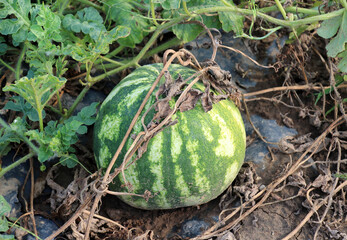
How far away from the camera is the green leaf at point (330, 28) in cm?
223

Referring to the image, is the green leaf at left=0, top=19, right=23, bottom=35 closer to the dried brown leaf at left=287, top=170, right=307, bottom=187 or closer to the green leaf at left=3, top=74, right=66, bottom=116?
the green leaf at left=3, top=74, right=66, bottom=116

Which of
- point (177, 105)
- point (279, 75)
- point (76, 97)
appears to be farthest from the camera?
point (279, 75)

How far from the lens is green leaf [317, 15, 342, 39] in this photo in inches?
87.7

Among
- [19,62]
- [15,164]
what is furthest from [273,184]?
[19,62]

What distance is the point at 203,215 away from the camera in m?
2.20

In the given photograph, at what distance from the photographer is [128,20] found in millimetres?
2477

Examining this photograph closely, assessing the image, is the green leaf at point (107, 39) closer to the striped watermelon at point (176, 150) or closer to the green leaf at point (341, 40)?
the striped watermelon at point (176, 150)

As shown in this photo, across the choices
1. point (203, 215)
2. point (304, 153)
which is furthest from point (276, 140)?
point (203, 215)

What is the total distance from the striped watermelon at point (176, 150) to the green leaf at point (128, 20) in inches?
18.7

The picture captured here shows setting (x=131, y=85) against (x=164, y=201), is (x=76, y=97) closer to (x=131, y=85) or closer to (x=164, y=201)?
(x=131, y=85)

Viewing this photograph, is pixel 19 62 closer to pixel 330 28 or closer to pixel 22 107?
pixel 22 107

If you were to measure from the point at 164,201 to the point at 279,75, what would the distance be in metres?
1.37

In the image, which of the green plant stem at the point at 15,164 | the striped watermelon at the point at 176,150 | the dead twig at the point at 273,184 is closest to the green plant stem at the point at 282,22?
the striped watermelon at the point at 176,150

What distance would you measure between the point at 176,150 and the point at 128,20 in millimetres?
1032
